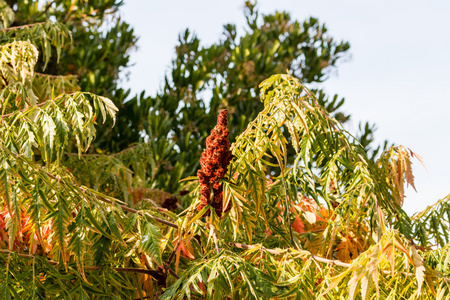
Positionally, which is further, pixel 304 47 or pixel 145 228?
pixel 304 47

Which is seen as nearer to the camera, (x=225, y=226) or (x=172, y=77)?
(x=225, y=226)

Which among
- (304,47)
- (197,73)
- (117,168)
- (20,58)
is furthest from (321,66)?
(20,58)

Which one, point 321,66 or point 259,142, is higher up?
point 321,66

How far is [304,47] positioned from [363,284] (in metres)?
7.74

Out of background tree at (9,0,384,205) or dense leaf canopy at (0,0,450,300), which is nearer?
dense leaf canopy at (0,0,450,300)

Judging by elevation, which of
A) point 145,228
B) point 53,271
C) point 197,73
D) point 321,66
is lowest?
point 53,271

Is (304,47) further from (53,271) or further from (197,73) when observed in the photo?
(53,271)

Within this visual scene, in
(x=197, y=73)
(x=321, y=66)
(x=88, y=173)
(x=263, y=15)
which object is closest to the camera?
(x=88, y=173)

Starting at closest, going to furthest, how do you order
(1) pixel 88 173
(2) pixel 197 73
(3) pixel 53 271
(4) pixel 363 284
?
(4) pixel 363 284 → (3) pixel 53 271 → (1) pixel 88 173 → (2) pixel 197 73

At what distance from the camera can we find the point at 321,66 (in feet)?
26.7

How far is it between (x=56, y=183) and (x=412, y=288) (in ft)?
3.16

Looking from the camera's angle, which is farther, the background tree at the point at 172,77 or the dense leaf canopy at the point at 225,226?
the background tree at the point at 172,77

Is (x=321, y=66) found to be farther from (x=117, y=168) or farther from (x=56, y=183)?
(x=56, y=183)

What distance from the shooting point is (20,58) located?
2240mm
